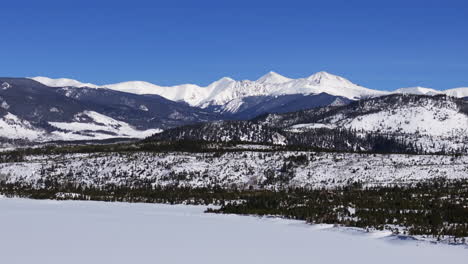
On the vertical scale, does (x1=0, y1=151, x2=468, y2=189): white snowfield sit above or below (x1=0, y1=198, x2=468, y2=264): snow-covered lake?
above

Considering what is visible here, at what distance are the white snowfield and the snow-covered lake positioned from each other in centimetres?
5375

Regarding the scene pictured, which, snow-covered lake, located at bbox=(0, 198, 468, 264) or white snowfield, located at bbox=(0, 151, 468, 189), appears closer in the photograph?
snow-covered lake, located at bbox=(0, 198, 468, 264)

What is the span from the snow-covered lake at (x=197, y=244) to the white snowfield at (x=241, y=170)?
53747 mm

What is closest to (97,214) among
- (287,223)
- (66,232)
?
(66,232)

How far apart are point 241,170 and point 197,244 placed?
7834 centimetres

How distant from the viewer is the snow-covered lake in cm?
2272

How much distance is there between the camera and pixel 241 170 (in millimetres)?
104812

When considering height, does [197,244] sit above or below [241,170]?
below

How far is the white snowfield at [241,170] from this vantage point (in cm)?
9150

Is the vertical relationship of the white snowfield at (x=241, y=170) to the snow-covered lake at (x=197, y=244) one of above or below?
above

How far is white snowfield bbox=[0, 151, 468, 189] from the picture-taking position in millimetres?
91500

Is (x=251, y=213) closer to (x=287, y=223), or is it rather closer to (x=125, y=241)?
(x=287, y=223)

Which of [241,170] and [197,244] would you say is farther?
[241,170]

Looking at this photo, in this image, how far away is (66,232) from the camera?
100 feet
